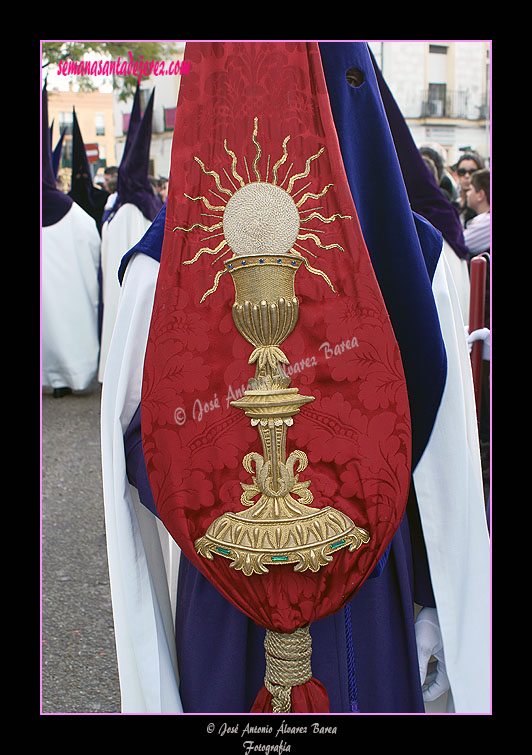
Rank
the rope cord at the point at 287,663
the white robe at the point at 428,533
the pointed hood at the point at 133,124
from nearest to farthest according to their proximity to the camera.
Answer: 1. the rope cord at the point at 287,663
2. the white robe at the point at 428,533
3. the pointed hood at the point at 133,124

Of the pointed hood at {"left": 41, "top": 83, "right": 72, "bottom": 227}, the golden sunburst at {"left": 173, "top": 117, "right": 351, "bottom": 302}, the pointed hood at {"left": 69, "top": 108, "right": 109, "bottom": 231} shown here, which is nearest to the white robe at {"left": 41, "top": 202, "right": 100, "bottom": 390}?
the pointed hood at {"left": 41, "top": 83, "right": 72, "bottom": 227}

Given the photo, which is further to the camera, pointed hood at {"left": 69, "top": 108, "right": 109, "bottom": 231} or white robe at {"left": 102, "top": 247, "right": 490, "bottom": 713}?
pointed hood at {"left": 69, "top": 108, "right": 109, "bottom": 231}

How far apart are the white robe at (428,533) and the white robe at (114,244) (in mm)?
4803

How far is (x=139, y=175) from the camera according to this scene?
6273 mm

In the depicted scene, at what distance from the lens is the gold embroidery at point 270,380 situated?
1097 mm

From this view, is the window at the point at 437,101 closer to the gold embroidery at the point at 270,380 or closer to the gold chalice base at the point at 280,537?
the gold embroidery at the point at 270,380

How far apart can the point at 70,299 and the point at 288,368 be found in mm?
5845

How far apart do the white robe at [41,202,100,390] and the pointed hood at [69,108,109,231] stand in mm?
2109

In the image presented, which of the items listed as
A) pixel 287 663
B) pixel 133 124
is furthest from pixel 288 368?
pixel 133 124

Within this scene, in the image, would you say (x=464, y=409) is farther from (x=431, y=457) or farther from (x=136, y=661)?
(x=136, y=661)

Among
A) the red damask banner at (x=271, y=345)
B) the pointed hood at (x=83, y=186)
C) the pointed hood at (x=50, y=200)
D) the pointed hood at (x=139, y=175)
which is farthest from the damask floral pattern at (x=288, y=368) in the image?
the pointed hood at (x=83, y=186)

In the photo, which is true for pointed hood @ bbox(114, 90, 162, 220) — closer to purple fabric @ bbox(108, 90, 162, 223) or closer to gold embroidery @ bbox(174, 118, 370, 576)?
purple fabric @ bbox(108, 90, 162, 223)

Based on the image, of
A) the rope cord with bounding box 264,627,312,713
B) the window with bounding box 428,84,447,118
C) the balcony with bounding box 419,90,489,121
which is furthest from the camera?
the balcony with bounding box 419,90,489,121

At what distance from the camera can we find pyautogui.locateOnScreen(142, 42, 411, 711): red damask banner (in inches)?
44.3
